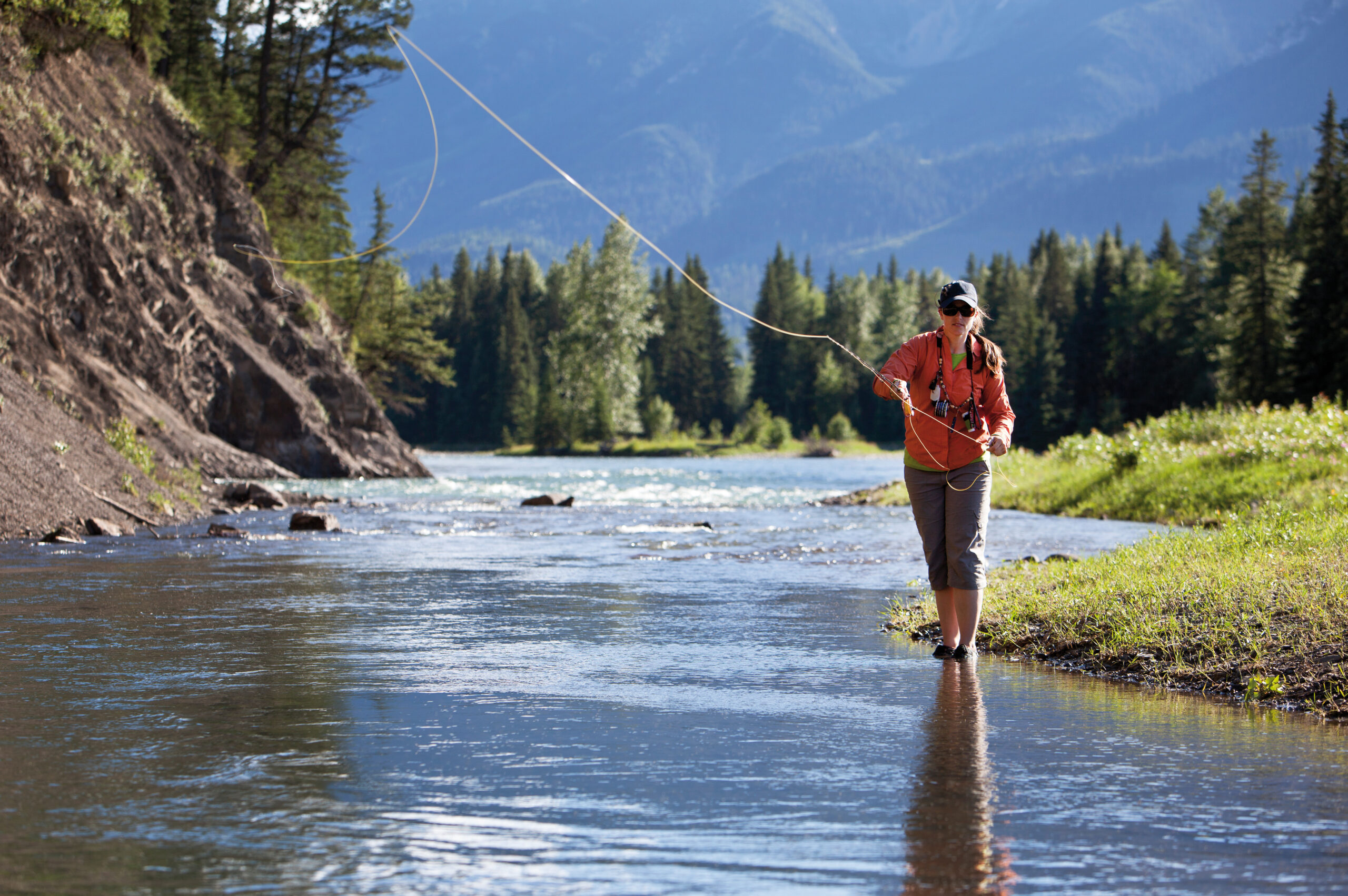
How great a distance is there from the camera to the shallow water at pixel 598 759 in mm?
4020

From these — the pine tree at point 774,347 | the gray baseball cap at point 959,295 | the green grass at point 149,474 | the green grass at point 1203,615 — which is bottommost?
the green grass at point 1203,615

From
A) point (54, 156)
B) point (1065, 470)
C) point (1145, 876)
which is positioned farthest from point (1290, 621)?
point (54, 156)

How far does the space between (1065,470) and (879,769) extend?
24764 mm

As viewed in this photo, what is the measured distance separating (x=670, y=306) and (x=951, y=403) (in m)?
116

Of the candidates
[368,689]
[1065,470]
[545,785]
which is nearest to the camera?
[545,785]

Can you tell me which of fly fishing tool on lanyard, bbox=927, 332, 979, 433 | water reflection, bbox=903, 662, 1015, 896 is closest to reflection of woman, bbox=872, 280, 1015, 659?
fly fishing tool on lanyard, bbox=927, 332, 979, 433

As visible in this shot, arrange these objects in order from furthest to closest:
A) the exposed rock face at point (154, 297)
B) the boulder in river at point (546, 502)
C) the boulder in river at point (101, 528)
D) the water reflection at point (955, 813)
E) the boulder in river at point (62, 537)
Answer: the boulder in river at point (546, 502) → the exposed rock face at point (154, 297) → the boulder in river at point (101, 528) → the boulder in river at point (62, 537) → the water reflection at point (955, 813)

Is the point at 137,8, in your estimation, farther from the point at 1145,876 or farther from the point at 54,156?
the point at 1145,876

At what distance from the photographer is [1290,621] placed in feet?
24.8

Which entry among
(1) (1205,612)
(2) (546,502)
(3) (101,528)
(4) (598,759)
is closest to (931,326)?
(2) (546,502)

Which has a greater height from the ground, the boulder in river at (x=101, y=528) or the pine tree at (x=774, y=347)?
the pine tree at (x=774, y=347)

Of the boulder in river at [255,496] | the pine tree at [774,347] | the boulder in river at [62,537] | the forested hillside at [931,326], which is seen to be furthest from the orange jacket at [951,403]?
the pine tree at [774,347]

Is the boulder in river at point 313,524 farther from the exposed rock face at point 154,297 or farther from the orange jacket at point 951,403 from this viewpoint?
the orange jacket at point 951,403

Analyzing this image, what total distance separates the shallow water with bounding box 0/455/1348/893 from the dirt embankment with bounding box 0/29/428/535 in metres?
9.47
